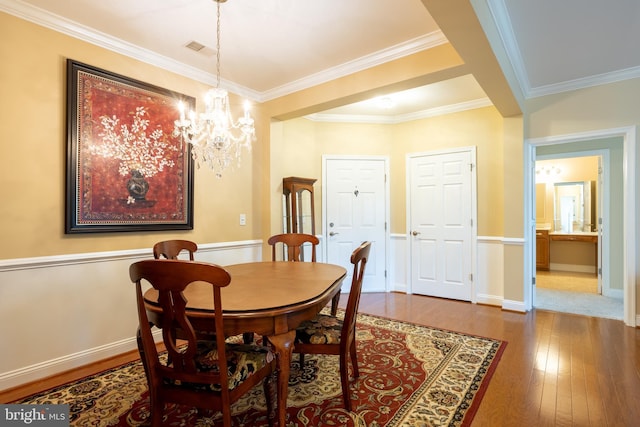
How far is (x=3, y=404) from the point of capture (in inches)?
73.4

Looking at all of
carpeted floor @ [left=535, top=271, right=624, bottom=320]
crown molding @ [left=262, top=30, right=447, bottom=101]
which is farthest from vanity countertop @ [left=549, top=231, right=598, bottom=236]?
crown molding @ [left=262, top=30, right=447, bottom=101]

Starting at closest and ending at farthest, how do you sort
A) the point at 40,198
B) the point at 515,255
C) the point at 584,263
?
1. the point at 40,198
2. the point at 515,255
3. the point at 584,263

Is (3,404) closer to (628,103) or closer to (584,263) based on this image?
(628,103)

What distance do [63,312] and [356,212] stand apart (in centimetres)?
341

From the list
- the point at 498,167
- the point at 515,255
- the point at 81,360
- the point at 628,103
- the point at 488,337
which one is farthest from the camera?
the point at 498,167

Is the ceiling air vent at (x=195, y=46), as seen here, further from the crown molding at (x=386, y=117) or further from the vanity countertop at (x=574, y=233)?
the vanity countertop at (x=574, y=233)

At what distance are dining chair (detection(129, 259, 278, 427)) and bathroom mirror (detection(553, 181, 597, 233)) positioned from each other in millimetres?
7386

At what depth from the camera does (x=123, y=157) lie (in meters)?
2.56

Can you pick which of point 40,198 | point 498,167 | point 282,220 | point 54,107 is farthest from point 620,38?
point 40,198

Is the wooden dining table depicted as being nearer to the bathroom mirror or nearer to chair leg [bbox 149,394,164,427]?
chair leg [bbox 149,394,164,427]

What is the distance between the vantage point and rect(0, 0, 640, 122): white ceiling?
215 centimetres

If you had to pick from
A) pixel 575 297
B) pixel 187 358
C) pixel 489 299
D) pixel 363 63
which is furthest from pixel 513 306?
pixel 187 358

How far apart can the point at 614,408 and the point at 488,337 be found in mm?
1073

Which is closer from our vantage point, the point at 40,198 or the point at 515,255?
the point at 40,198
